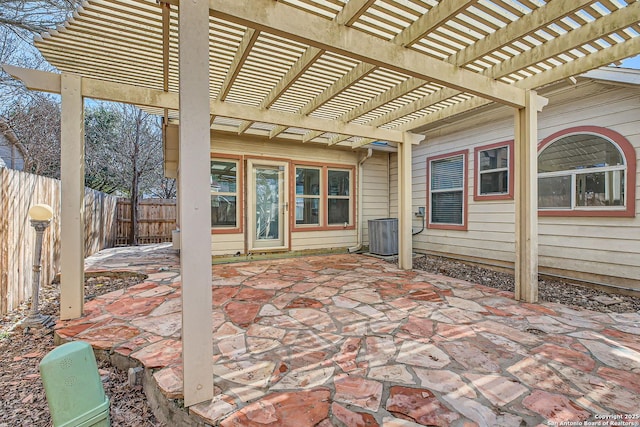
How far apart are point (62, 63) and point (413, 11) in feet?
10.8

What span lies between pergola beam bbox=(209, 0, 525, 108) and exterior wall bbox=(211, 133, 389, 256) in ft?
13.1

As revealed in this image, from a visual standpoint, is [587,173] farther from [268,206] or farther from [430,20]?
[268,206]

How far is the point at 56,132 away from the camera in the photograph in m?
8.64

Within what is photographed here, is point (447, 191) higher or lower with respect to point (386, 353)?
higher

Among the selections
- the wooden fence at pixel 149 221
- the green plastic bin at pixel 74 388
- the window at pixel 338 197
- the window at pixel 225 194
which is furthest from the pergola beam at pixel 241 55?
the wooden fence at pixel 149 221

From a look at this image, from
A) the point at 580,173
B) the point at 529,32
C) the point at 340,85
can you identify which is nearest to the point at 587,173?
the point at 580,173

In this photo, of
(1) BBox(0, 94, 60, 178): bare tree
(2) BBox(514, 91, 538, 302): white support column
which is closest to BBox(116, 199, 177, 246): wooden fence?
(1) BBox(0, 94, 60, 178): bare tree

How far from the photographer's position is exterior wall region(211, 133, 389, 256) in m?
5.81

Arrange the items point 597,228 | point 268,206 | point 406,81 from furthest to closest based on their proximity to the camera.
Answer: point 268,206 → point 597,228 → point 406,81

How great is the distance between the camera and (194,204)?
1.61 m

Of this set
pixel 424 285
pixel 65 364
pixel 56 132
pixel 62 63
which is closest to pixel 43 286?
pixel 62 63

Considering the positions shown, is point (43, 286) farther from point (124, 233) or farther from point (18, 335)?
point (124, 233)

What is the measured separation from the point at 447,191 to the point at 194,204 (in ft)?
18.1

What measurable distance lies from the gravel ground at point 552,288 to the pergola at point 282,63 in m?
0.67
